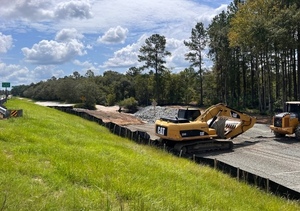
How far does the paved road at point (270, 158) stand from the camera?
12453 millimetres

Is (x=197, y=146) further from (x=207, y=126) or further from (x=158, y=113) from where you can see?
(x=158, y=113)

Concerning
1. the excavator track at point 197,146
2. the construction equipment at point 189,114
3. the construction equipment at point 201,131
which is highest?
the construction equipment at point 189,114

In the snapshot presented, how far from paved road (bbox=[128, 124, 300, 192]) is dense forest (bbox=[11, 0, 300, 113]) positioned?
15055 mm

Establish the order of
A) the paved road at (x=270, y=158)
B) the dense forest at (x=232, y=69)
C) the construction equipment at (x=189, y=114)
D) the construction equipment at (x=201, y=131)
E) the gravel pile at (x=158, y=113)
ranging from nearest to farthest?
1. the paved road at (x=270, y=158)
2. the construction equipment at (x=201, y=131)
3. the construction equipment at (x=189, y=114)
4. the dense forest at (x=232, y=69)
5. the gravel pile at (x=158, y=113)

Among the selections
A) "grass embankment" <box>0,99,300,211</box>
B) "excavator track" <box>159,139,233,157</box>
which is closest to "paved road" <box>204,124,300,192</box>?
"excavator track" <box>159,139,233,157</box>

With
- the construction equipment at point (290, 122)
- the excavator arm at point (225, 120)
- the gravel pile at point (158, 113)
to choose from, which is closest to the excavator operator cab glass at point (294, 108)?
the construction equipment at point (290, 122)

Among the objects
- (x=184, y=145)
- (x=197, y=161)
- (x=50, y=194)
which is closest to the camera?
(x=50, y=194)

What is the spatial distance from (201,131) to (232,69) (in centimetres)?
4092

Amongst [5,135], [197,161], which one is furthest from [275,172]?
[5,135]

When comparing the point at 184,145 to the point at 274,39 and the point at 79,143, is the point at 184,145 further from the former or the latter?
the point at 274,39

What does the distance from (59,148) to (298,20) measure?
2797 cm

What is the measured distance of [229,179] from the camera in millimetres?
9641

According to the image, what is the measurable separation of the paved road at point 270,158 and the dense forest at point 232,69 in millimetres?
15055

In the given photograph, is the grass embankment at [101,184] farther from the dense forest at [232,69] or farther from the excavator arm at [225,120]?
the dense forest at [232,69]
